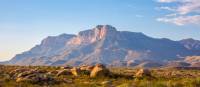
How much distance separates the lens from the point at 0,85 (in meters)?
38.5

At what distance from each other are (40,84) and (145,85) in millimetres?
14489

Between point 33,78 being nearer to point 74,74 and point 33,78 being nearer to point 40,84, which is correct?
point 40,84

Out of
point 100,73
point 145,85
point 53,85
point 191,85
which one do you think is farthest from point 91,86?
point 100,73

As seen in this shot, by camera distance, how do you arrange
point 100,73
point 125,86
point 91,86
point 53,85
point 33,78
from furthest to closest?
point 100,73 → point 33,78 → point 53,85 → point 91,86 → point 125,86

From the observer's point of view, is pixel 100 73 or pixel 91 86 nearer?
pixel 91 86

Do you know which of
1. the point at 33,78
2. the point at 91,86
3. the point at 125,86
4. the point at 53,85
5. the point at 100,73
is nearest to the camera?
the point at 125,86

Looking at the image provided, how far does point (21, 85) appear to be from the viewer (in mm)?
39812

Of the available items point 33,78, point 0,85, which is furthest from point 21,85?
point 33,78

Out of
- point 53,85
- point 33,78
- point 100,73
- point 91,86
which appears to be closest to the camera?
point 91,86

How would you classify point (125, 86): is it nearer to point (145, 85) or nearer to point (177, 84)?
point (145, 85)

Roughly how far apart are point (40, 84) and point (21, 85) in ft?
10.1

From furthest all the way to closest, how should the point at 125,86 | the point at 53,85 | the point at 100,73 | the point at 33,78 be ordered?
the point at 100,73
the point at 33,78
the point at 53,85
the point at 125,86

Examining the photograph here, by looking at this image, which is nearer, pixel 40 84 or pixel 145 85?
pixel 145 85

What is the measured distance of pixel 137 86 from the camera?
31.8m
